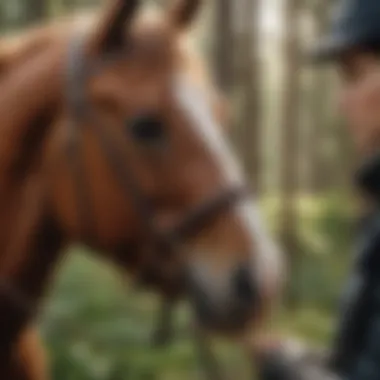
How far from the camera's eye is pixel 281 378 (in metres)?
0.76

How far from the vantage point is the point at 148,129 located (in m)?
1.08

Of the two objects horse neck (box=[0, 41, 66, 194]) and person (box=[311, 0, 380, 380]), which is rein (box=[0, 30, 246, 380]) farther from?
person (box=[311, 0, 380, 380])

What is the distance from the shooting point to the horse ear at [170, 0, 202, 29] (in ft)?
3.69

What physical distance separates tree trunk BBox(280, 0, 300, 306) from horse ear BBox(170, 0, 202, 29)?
0.51 metres

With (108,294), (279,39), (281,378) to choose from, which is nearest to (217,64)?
(279,39)

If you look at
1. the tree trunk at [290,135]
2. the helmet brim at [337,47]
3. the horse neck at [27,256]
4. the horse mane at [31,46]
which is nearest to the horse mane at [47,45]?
the horse mane at [31,46]

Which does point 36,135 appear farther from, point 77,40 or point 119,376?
point 119,376

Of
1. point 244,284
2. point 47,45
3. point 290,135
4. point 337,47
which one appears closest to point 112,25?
point 47,45

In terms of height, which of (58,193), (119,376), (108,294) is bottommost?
(119,376)

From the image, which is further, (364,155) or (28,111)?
(28,111)

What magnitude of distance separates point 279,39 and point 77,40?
0.69 metres

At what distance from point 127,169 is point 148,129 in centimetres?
5

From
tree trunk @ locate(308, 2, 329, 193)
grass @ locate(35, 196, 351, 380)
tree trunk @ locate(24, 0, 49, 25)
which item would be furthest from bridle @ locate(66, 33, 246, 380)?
tree trunk @ locate(308, 2, 329, 193)

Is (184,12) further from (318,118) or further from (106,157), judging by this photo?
(318,118)
